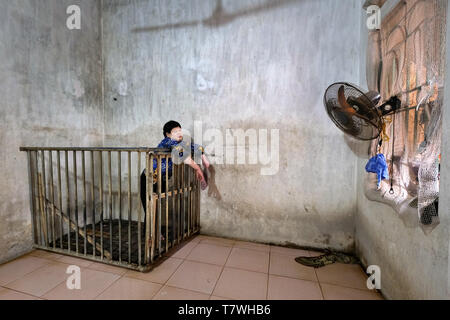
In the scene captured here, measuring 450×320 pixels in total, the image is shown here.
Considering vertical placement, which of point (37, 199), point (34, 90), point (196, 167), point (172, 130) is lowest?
point (37, 199)

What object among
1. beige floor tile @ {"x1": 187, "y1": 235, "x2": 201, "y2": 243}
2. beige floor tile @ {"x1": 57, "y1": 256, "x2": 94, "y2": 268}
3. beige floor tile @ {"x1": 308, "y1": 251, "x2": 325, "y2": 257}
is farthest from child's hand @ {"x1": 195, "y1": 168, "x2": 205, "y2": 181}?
beige floor tile @ {"x1": 308, "y1": 251, "x2": 325, "y2": 257}

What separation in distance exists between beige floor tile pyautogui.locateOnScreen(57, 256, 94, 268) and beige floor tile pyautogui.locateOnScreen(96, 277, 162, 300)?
0.56m

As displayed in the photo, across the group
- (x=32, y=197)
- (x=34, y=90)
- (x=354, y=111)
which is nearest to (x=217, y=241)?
(x=354, y=111)

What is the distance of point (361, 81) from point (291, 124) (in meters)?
0.89

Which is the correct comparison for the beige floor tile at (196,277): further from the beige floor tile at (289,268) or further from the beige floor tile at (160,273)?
the beige floor tile at (289,268)

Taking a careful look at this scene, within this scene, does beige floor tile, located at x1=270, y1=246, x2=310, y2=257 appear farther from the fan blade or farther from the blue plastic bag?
the fan blade

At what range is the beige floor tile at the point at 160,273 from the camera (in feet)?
6.50

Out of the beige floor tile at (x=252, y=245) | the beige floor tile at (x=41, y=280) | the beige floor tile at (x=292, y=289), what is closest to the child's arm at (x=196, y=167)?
the beige floor tile at (x=252, y=245)

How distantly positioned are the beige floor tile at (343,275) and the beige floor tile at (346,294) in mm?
61

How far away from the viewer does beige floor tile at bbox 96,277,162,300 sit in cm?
172

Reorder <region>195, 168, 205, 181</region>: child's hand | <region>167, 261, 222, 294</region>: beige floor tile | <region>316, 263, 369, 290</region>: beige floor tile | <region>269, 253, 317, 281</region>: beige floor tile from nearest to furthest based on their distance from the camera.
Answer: <region>167, 261, 222, 294</region>: beige floor tile
<region>316, 263, 369, 290</region>: beige floor tile
<region>269, 253, 317, 281</region>: beige floor tile
<region>195, 168, 205, 181</region>: child's hand

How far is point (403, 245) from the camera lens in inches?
61.2

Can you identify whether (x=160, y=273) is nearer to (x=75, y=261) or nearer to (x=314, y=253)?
(x=75, y=261)

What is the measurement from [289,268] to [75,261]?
7.66 feet
